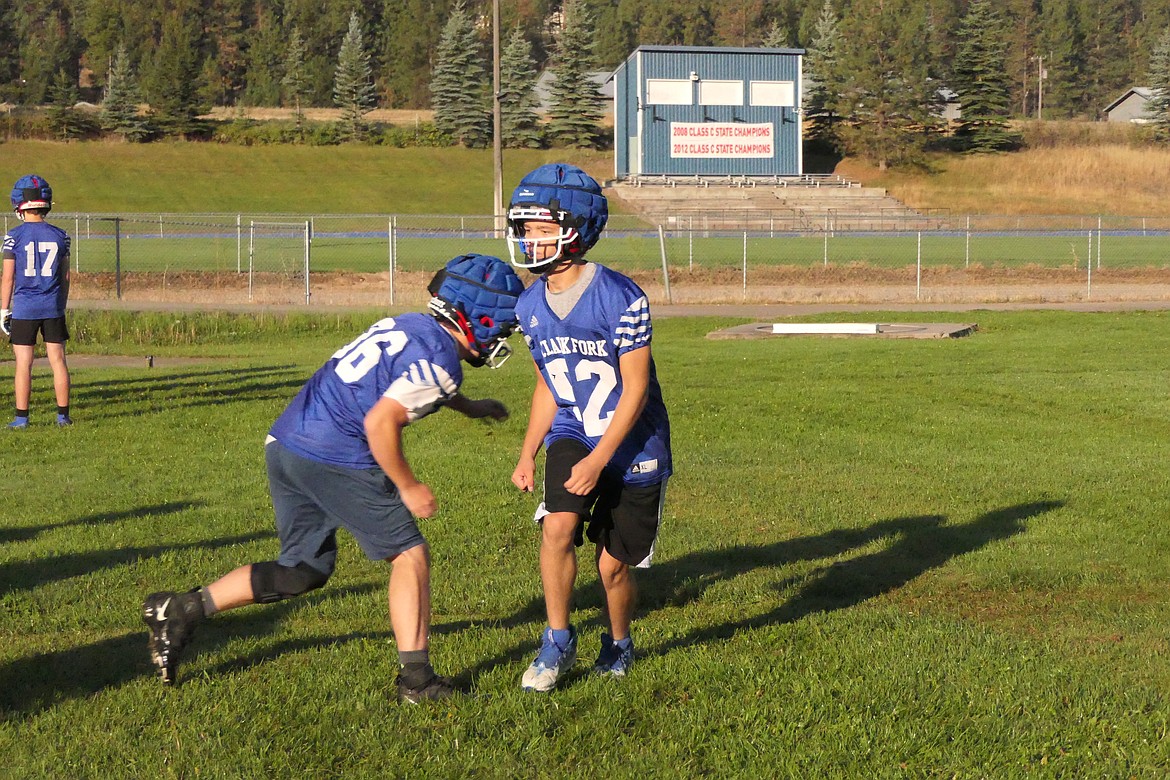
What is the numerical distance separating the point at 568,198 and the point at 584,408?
729 millimetres

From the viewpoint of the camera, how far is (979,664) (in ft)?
15.6

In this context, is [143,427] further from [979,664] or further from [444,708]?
[979,664]

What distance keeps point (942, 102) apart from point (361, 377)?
266ft

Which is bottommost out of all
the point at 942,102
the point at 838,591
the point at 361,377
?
the point at 838,591

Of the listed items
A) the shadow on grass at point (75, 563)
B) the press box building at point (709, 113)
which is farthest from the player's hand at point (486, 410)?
the press box building at point (709, 113)

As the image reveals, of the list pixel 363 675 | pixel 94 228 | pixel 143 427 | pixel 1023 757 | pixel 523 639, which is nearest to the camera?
pixel 1023 757

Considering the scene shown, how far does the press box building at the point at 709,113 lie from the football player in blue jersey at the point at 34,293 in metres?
55.5

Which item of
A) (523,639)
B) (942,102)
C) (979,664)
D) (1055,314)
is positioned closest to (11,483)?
(523,639)

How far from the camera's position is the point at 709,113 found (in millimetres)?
65938

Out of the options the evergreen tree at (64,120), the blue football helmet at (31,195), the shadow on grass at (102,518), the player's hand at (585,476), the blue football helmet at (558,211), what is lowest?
the shadow on grass at (102,518)

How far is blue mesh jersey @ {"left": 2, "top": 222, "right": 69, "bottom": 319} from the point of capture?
1021cm

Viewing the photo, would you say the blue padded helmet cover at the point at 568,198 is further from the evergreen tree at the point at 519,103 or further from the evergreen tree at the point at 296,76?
the evergreen tree at the point at 296,76

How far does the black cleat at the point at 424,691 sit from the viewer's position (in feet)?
14.0

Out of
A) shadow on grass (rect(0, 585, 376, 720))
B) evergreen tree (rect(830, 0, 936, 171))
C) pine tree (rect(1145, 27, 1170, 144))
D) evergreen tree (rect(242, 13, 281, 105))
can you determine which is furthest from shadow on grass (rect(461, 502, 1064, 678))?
evergreen tree (rect(242, 13, 281, 105))
